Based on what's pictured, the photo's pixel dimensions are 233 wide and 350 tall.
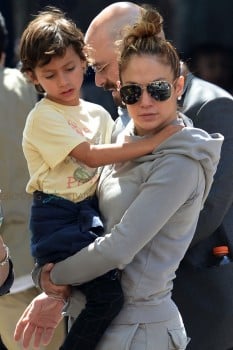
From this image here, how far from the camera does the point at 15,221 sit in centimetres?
463

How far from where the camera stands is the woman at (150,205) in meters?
2.98

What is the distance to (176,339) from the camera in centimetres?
310

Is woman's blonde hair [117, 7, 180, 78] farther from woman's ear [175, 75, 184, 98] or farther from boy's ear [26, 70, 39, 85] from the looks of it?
boy's ear [26, 70, 39, 85]

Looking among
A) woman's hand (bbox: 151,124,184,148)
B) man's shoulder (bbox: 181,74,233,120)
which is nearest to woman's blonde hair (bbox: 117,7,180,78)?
woman's hand (bbox: 151,124,184,148)

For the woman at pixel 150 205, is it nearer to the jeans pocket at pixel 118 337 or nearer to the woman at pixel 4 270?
the jeans pocket at pixel 118 337

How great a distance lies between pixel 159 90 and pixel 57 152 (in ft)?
1.25

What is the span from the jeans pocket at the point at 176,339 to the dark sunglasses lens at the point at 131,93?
28.3 inches

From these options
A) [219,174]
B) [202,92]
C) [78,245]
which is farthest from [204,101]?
[78,245]

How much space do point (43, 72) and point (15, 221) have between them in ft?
4.93

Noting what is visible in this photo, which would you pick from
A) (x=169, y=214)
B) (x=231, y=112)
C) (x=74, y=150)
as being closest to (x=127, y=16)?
(x=231, y=112)

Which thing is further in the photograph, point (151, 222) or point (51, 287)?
point (51, 287)

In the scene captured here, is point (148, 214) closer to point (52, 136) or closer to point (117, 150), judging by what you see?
point (117, 150)

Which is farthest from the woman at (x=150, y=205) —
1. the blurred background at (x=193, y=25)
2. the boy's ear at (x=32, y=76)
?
the blurred background at (x=193, y=25)

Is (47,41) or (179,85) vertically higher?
(47,41)
